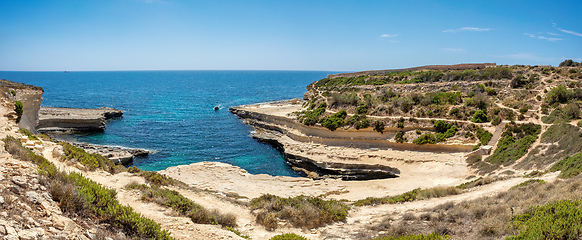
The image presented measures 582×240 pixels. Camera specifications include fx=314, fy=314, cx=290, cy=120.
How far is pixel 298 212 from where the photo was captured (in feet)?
37.5

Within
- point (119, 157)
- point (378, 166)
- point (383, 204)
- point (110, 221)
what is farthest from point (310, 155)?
point (110, 221)

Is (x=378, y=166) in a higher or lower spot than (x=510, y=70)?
lower

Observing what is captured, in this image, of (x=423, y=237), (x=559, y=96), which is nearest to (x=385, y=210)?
(x=423, y=237)

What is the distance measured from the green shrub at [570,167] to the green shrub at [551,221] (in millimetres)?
5548

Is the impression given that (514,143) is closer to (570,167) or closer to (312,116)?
(570,167)

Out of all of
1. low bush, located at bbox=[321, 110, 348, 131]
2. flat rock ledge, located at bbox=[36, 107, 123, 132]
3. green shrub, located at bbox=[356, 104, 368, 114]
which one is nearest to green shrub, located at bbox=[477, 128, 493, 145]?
green shrub, located at bbox=[356, 104, 368, 114]

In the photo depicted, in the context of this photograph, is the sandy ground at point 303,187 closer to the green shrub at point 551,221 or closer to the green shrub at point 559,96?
the green shrub at point 551,221

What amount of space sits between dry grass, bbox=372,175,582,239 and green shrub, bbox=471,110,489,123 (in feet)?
66.8

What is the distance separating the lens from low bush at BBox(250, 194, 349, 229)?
1122 cm

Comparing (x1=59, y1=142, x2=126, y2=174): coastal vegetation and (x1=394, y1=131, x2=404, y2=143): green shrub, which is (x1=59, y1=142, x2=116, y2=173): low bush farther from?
(x1=394, y1=131, x2=404, y2=143): green shrub

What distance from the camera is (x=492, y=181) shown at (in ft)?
53.1

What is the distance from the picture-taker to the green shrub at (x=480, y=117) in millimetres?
29984

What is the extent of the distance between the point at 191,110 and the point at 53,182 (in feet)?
195

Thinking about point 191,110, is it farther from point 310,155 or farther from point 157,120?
point 310,155
